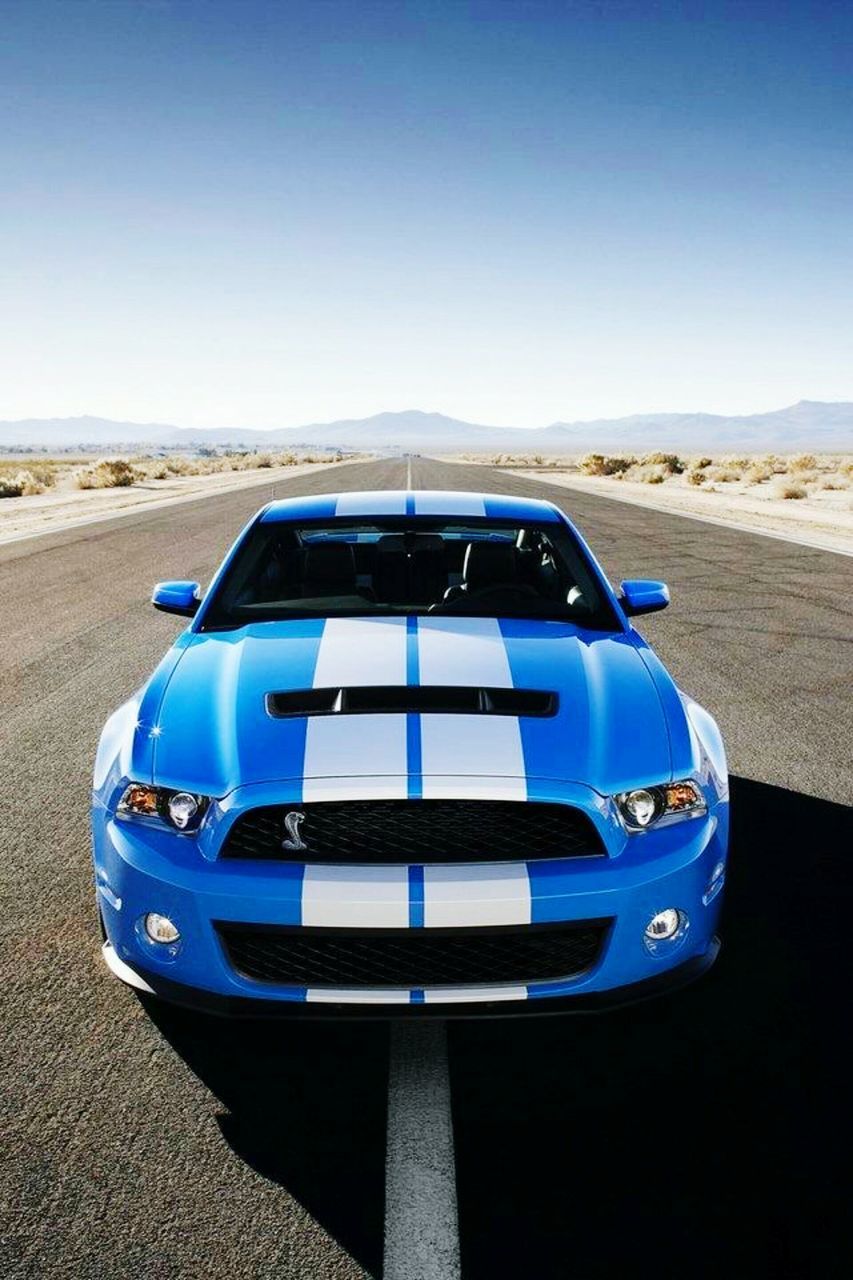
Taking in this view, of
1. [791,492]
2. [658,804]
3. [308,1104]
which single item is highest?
[658,804]

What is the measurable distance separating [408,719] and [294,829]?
47 cm

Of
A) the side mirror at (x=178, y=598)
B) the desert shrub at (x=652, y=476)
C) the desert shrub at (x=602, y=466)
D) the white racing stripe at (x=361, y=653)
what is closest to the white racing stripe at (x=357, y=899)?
the white racing stripe at (x=361, y=653)

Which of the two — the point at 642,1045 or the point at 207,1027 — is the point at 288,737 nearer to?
the point at 207,1027

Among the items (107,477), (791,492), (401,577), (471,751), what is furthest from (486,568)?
(107,477)

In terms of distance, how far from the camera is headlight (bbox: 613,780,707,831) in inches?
97.6

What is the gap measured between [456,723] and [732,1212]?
4.30 ft

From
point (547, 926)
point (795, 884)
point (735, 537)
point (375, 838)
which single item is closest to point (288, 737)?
point (375, 838)

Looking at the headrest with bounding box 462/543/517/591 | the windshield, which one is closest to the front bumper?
the windshield

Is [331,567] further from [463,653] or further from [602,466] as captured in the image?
[602,466]

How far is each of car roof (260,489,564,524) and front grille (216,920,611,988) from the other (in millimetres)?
2305

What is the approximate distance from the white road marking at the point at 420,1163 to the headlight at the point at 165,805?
873mm

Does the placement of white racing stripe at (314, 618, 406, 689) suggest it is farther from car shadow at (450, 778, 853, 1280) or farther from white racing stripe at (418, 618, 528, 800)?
car shadow at (450, 778, 853, 1280)

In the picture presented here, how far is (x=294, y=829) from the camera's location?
2389mm

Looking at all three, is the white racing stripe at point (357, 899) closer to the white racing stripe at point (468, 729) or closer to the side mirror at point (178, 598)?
the white racing stripe at point (468, 729)
